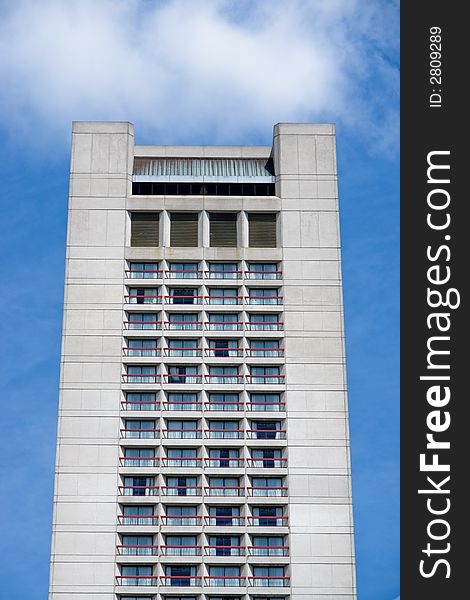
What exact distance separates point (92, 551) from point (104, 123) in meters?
40.2

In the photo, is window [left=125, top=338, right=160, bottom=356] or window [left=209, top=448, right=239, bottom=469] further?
window [left=125, top=338, right=160, bottom=356]

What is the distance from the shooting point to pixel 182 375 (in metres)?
106

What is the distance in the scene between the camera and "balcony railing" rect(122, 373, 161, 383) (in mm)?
105500

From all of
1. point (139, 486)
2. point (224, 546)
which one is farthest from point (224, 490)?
point (139, 486)

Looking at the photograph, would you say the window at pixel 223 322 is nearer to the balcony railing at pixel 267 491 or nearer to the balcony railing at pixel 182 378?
the balcony railing at pixel 182 378

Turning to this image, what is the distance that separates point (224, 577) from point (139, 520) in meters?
8.38

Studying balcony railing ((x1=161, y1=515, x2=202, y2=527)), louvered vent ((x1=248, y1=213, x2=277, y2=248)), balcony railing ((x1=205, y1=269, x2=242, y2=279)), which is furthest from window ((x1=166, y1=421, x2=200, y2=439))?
louvered vent ((x1=248, y1=213, x2=277, y2=248))

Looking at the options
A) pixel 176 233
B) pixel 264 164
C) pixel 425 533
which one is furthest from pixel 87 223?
pixel 425 533

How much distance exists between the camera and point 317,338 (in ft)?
352

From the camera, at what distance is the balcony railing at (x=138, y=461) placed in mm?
102125

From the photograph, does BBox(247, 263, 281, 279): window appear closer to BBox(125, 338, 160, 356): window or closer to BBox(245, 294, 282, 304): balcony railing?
BBox(245, 294, 282, 304): balcony railing

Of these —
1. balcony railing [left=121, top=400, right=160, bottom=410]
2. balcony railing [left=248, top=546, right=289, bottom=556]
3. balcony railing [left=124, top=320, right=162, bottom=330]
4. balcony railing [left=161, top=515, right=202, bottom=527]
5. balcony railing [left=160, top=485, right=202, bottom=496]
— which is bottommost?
balcony railing [left=248, top=546, right=289, bottom=556]

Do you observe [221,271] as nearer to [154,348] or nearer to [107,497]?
[154,348]

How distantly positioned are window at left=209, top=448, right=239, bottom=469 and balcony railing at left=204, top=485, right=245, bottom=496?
6.01 feet
